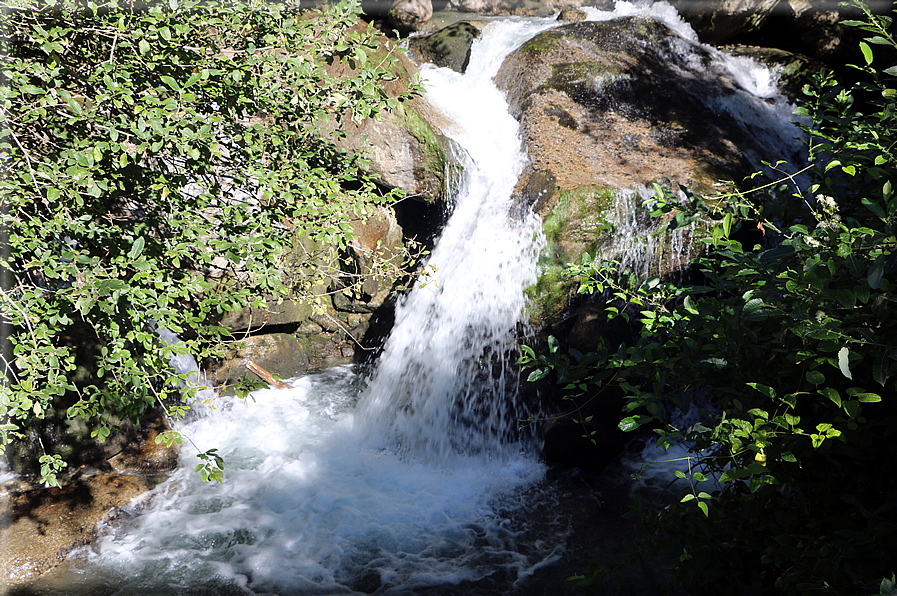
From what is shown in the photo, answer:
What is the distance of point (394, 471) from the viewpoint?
5.36 m

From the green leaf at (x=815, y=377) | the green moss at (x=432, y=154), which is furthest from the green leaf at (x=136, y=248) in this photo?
the green moss at (x=432, y=154)

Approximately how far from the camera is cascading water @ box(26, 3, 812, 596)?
3.88m

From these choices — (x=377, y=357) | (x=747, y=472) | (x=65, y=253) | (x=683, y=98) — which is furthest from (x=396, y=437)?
(x=683, y=98)

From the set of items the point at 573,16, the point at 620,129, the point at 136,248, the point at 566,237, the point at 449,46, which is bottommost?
the point at 136,248

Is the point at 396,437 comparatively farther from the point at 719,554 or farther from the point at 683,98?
the point at 683,98

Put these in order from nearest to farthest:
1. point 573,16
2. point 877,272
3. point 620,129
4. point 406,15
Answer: point 877,272 → point 620,129 → point 573,16 → point 406,15

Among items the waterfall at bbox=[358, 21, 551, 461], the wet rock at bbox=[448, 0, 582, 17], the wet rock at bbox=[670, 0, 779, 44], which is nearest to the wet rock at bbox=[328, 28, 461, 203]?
the waterfall at bbox=[358, 21, 551, 461]

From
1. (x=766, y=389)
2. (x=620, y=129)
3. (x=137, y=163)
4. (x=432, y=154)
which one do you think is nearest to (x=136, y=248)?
(x=137, y=163)

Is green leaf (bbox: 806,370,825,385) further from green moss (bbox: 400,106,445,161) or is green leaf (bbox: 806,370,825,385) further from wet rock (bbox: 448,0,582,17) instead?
wet rock (bbox: 448,0,582,17)

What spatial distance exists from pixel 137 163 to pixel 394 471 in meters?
3.83

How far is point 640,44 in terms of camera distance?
923 cm

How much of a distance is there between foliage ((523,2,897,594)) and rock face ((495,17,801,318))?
3.79 metres

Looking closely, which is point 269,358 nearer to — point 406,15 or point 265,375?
point 265,375

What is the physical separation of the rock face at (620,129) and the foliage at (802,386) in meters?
3.79
